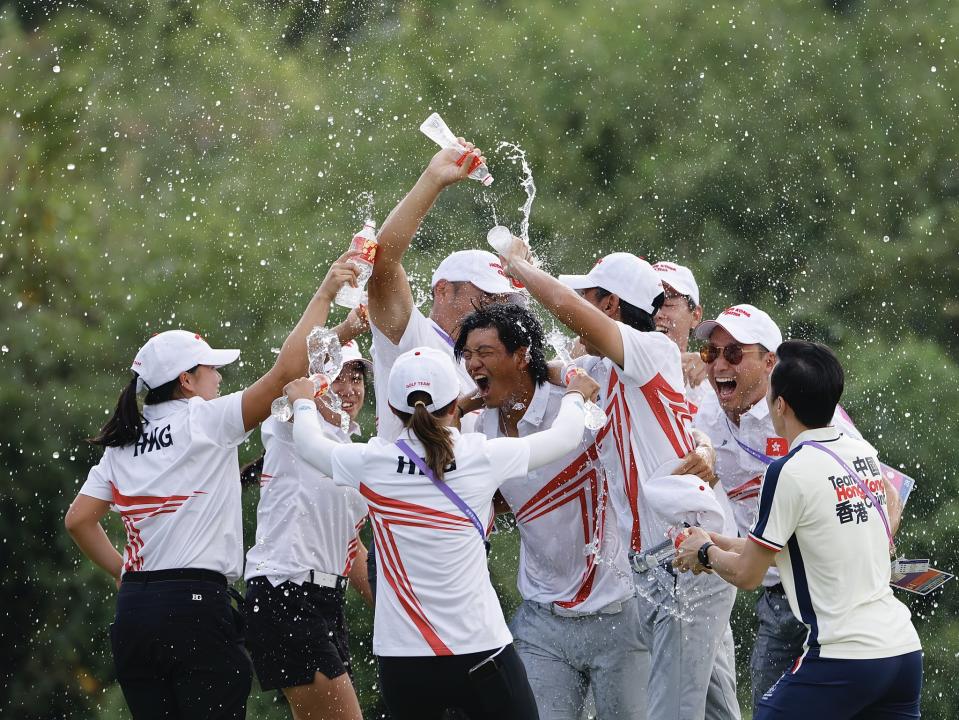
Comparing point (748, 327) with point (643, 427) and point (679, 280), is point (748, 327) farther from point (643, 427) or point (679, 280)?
point (643, 427)

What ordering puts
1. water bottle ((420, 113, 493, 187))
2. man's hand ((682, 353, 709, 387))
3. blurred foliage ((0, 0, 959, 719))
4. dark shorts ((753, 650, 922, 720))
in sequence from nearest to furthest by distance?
dark shorts ((753, 650, 922, 720)) → water bottle ((420, 113, 493, 187)) → man's hand ((682, 353, 709, 387)) → blurred foliage ((0, 0, 959, 719))

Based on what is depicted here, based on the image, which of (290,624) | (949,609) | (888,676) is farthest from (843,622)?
(949,609)

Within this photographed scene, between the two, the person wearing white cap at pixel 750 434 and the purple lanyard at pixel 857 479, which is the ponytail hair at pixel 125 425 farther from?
the purple lanyard at pixel 857 479

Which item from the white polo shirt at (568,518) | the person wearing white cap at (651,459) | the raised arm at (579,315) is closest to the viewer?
the raised arm at (579,315)

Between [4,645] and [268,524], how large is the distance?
18.7 feet

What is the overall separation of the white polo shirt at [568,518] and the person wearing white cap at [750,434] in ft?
2.65

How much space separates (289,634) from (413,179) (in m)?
6.59

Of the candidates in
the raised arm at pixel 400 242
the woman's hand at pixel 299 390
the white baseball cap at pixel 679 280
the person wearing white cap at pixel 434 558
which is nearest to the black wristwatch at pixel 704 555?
the person wearing white cap at pixel 434 558

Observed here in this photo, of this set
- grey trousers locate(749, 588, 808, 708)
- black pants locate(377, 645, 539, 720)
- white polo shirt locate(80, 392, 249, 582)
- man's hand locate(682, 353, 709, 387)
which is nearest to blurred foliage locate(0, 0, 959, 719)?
man's hand locate(682, 353, 709, 387)

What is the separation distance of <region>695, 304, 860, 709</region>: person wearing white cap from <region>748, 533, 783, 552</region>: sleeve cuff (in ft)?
5.16

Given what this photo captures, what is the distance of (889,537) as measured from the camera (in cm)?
443

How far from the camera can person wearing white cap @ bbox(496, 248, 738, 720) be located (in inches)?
196

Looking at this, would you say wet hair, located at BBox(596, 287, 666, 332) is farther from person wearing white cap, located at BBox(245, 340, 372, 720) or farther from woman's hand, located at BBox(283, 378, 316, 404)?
person wearing white cap, located at BBox(245, 340, 372, 720)

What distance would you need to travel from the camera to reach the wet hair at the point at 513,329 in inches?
205
